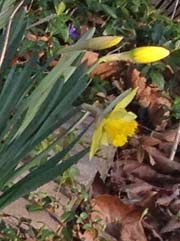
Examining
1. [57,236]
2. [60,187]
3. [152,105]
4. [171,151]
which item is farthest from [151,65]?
[57,236]

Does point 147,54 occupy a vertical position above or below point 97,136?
above

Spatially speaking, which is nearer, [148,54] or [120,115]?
[148,54]

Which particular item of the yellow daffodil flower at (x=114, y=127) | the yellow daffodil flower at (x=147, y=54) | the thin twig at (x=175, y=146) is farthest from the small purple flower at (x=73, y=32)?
the yellow daffodil flower at (x=147, y=54)

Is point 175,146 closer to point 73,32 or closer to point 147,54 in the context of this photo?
point 73,32

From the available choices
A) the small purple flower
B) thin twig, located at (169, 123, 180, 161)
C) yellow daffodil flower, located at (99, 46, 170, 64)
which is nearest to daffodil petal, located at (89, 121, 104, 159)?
yellow daffodil flower, located at (99, 46, 170, 64)

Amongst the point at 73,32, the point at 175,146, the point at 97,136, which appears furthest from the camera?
the point at 73,32

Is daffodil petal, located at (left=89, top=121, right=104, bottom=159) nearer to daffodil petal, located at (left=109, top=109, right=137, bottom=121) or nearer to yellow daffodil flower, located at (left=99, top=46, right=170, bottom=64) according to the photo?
daffodil petal, located at (left=109, top=109, right=137, bottom=121)

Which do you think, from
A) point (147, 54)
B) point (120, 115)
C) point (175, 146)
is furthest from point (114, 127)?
point (175, 146)

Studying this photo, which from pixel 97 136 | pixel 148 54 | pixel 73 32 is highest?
pixel 148 54

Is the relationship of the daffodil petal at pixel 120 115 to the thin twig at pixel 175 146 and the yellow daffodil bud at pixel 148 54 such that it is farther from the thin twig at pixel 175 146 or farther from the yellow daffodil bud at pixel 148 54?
the thin twig at pixel 175 146
